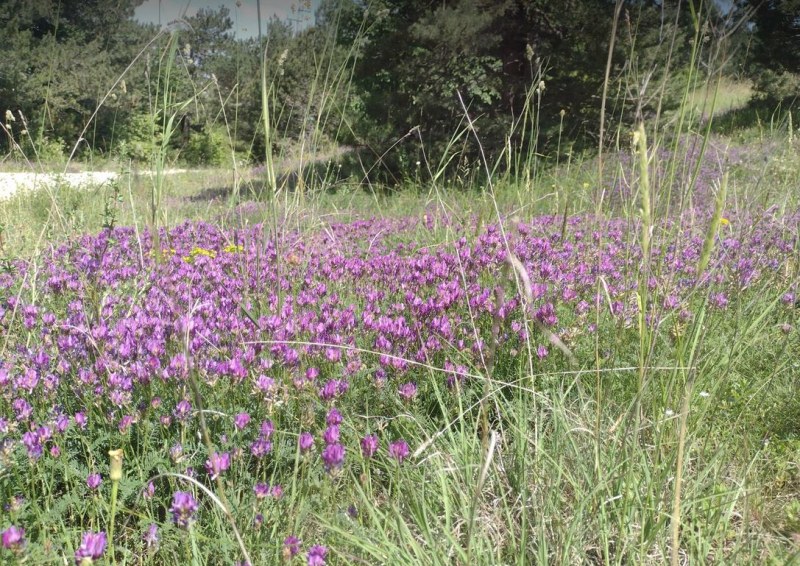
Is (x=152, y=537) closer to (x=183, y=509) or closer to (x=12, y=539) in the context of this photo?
(x=183, y=509)

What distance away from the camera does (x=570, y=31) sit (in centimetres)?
1247

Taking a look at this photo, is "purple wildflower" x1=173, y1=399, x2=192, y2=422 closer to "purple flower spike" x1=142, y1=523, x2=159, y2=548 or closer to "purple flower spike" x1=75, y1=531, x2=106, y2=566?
"purple flower spike" x1=142, y1=523, x2=159, y2=548

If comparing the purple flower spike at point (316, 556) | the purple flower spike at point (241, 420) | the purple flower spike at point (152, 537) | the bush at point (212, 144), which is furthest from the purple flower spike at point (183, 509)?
the bush at point (212, 144)

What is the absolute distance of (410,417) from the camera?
5.48 ft

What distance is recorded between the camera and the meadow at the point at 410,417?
52.7 inches

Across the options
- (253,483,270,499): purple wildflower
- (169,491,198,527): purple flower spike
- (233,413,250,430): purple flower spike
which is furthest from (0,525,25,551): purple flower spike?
(233,413,250,430): purple flower spike

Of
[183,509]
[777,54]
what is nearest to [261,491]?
[183,509]

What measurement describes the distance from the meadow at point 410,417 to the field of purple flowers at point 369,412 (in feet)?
0.04

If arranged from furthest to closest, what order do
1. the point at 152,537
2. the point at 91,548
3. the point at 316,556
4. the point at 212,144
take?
the point at 212,144 → the point at 152,537 → the point at 316,556 → the point at 91,548

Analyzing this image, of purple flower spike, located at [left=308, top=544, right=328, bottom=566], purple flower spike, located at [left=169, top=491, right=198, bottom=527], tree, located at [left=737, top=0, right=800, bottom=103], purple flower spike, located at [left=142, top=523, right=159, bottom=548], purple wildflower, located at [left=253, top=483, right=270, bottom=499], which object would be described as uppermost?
tree, located at [left=737, top=0, right=800, bottom=103]

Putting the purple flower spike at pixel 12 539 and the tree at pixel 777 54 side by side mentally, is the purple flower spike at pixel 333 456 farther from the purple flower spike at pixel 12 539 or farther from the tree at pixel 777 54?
the tree at pixel 777 54

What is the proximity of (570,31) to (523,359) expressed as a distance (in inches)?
480

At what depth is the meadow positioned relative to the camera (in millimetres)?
1339

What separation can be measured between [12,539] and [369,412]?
1108mm
